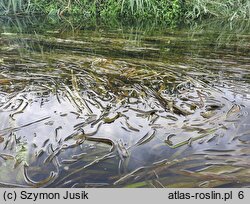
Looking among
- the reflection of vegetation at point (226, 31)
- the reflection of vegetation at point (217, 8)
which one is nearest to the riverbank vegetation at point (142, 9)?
the reflection of vegetation at point (217, 8)

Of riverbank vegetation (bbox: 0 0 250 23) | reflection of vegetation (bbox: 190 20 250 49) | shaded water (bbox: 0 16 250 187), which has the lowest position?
shaded water (bbox: 0 16 250 187)

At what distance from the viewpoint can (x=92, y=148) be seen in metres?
1.53

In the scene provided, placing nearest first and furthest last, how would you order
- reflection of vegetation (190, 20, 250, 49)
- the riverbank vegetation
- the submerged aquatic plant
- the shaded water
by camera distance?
the shaded water
reflection of vegetation (190, 20, 250, 49)
the submerged aquatic plant
the riverbank vegetation

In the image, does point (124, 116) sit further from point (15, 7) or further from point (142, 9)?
point (15, 7)

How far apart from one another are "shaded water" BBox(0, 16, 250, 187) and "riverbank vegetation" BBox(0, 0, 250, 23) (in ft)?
7.03

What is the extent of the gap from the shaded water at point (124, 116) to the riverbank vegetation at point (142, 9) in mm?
2143

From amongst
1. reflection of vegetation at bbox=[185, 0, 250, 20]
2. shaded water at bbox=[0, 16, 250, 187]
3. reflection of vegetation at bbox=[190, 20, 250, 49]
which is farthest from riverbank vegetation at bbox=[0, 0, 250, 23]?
shaded water at bbox=[0, 16, 250, 187]

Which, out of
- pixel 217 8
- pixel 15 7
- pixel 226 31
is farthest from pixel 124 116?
pixel 217 8

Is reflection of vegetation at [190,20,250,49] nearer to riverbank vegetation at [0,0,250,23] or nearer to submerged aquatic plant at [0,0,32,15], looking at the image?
riverbank vegetation at [0,0,250,23]

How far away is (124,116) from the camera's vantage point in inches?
70.7

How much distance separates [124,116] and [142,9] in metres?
3.60

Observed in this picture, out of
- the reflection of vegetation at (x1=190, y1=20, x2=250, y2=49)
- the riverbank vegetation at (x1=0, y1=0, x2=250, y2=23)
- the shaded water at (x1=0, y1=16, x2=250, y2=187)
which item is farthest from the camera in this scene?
the riverbank vegetation at (x1=0, y1=0, x2=250, y2=23)

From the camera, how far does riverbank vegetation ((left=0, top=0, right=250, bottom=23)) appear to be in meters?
5.04

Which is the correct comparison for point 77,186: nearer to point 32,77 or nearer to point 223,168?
point 223,168
